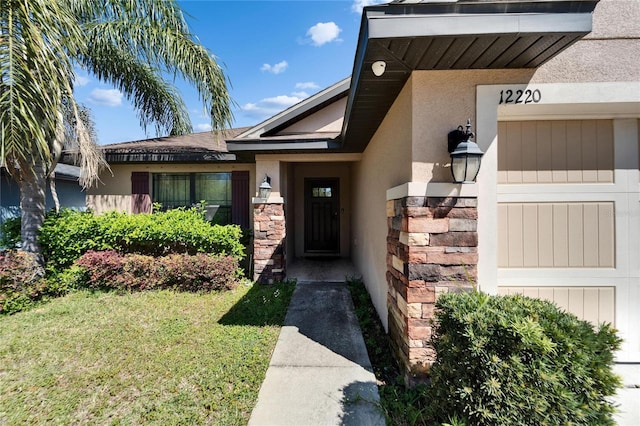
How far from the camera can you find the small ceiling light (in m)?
2.34

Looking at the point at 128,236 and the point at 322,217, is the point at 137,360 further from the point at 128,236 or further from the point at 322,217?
the point at 322,217

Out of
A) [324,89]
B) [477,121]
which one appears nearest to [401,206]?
[477,121]

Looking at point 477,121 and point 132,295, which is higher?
point 477,121

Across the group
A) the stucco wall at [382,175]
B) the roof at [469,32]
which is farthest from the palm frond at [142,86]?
the roof at [469,32]

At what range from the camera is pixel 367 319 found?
3959mm

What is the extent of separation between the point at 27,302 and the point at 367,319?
229 inches

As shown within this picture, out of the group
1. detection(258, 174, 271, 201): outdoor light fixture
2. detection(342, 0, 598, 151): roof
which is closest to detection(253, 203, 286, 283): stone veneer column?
detection(258, 174, 271, 201): outdoor light fixture

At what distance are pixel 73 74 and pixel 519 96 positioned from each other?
632cm

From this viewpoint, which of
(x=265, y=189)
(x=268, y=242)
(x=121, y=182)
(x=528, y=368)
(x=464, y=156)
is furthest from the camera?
(x=121, y=182)

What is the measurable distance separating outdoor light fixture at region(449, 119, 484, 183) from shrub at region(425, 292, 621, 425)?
1.09m

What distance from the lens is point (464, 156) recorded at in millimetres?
2252

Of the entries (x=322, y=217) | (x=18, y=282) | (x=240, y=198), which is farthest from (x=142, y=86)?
(x=322, y=217)

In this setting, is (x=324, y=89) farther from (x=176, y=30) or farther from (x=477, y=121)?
(x=477, y=121)

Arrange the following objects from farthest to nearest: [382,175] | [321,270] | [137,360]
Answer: [321,270]
[382,175]
[137,360]
